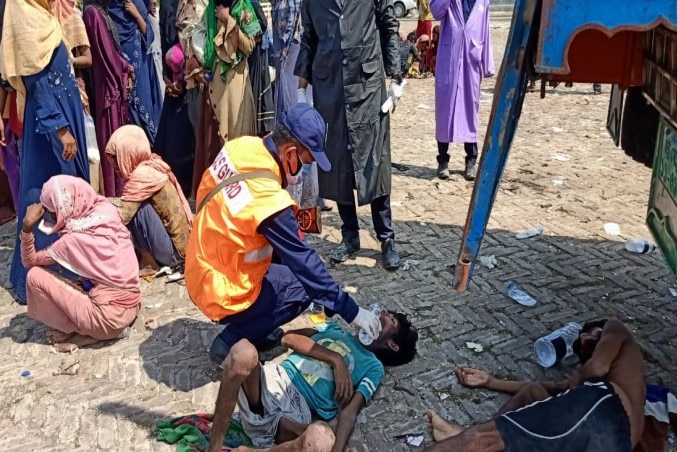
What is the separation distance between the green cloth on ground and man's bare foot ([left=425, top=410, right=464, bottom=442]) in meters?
0.83

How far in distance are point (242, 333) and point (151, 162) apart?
193 cm

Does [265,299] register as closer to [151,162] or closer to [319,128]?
[319,128]

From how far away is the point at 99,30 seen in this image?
545 cm

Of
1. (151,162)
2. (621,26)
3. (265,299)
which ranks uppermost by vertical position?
(621,26)

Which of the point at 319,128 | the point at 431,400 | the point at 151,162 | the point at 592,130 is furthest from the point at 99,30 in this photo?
the point at 592,130

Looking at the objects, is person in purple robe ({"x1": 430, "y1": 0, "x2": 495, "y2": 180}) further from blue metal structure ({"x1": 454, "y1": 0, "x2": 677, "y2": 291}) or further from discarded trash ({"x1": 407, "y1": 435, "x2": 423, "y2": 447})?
discarded trash ({"x1": 407, "y1": 435, "x2": 423, "y2": 447})

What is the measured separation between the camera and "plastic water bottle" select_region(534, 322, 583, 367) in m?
3.40

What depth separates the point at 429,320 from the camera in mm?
3914

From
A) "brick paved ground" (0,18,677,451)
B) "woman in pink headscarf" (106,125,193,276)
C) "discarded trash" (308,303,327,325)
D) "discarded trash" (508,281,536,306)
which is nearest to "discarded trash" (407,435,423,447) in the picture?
"brick paved ground" (0,18,677,451)

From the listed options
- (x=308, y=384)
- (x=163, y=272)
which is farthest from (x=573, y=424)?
(x=163, y=272)

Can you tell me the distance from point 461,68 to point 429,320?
126 inches

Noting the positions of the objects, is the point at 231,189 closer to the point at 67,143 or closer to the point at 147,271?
the point at 67,143

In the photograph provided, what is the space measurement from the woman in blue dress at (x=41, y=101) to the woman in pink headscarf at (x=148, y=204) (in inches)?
12.7

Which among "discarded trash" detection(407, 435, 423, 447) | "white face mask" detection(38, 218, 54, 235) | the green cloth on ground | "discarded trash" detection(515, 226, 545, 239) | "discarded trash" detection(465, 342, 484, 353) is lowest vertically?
"discarded trash" detection(407, 435, 423, 447)
